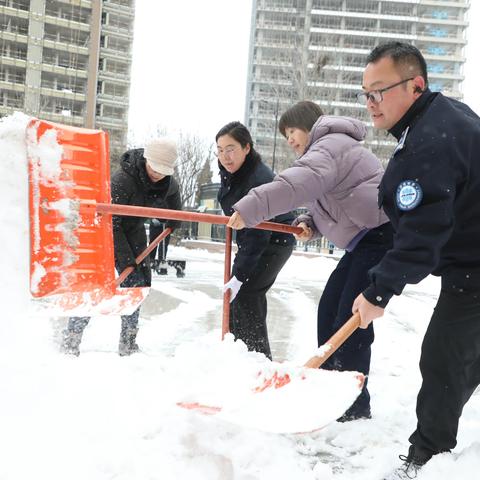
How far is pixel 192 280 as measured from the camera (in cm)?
971

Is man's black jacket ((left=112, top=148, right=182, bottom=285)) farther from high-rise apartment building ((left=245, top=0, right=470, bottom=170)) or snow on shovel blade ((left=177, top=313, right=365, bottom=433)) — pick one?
high-rise apartment building ((left=245, top=0, right=470, bottom=170))

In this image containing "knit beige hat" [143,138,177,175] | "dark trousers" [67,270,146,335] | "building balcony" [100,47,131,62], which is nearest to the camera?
"dark trousers" [67,270,146,335]

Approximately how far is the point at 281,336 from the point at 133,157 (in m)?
2.36

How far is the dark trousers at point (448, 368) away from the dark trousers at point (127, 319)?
2311 mm

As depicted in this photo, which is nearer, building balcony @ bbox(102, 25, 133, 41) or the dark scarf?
the dark scarf

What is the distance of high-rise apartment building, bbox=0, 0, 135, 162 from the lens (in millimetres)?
44625

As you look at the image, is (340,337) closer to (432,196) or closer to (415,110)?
(432,196)

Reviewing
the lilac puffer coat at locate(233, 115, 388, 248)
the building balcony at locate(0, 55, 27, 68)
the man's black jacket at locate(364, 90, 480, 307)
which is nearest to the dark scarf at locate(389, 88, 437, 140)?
the man's black jacket at locate(364, 90, 480, 307)

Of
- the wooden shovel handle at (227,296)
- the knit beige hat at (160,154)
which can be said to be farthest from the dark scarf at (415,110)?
the knit beige hat at (160,154)

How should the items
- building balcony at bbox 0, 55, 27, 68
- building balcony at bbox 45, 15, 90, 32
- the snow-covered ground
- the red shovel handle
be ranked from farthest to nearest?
building balcony at bbox 45, 15, 90, 32 → building balcony at bbox 0, 55, 27, 68 → the red shovel handle → the snow-covered ground

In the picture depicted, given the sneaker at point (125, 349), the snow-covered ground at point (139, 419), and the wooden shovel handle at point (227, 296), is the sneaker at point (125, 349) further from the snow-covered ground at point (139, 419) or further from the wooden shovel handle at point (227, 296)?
the wooden shovel handle at point (227, 296)

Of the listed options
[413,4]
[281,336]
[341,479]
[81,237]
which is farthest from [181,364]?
[413,4]

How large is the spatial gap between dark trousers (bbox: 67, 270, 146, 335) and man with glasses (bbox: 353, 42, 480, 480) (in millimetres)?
2217

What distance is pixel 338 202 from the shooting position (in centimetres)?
265
